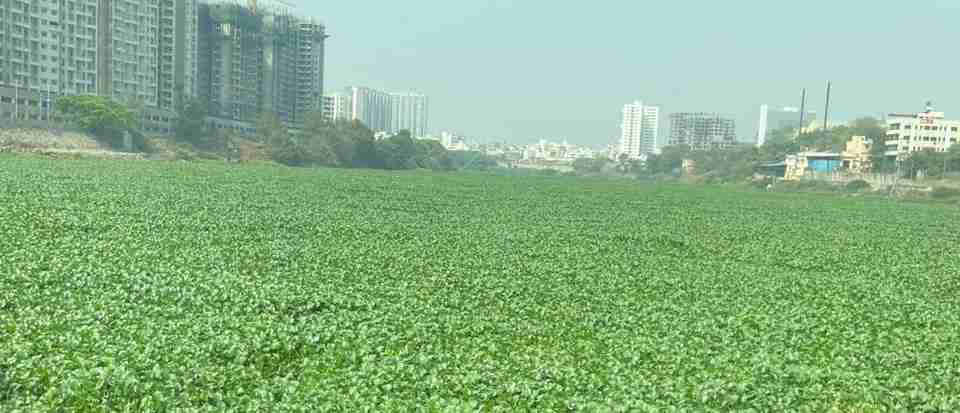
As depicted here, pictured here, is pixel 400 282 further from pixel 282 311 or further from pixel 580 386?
pixel 580 386

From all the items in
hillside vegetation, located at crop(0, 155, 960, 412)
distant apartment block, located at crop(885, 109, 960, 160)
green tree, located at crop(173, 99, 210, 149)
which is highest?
distant apartment block, located at crop(885, 109, 960, 160)

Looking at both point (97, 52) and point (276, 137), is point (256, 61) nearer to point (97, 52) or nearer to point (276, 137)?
point (276, 137)

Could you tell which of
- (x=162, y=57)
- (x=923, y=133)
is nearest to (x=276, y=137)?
(x=162, y=57)

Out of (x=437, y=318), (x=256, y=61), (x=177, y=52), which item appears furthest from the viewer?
(x=256, y=61)

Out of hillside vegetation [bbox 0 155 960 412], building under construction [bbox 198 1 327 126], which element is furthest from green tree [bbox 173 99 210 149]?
hillside vegetation [bbox 0 155 960 412]

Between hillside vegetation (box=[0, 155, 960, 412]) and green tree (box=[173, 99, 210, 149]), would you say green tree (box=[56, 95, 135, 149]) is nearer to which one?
green tree (box=[173, 99, 210, 149])
